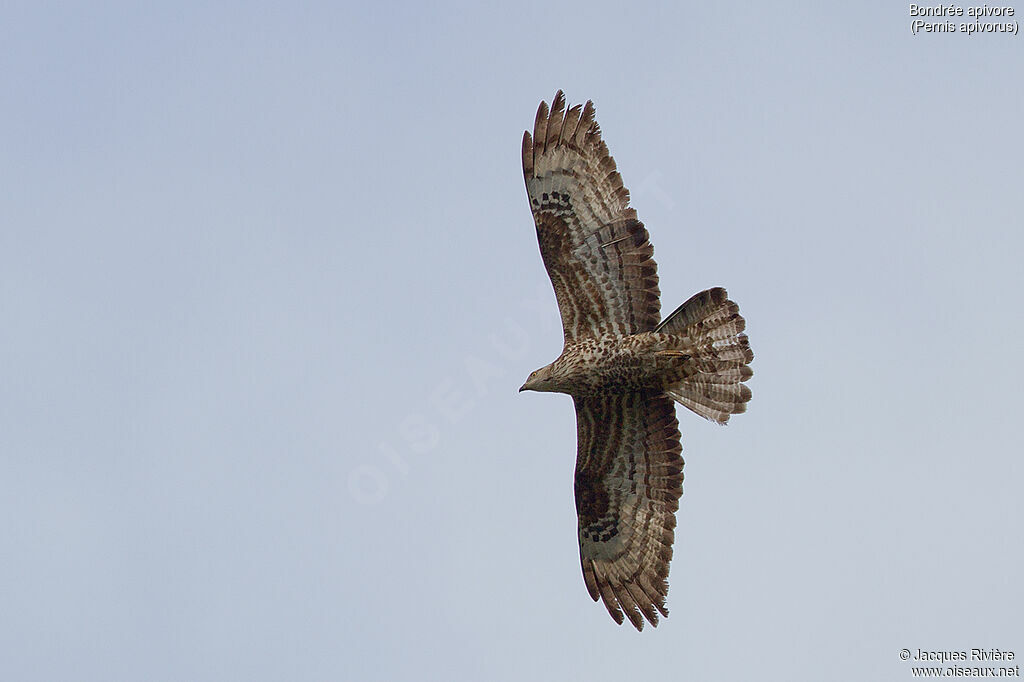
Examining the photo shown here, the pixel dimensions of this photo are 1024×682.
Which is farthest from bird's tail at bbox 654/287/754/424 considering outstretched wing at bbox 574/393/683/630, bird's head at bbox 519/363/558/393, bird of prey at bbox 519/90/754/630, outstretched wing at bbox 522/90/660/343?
bird's head at bbox 519/363/558/393

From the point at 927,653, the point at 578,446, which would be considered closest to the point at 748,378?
the point at 578,446

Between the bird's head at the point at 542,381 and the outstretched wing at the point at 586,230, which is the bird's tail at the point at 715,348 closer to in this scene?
the outstretched wing at the point at 586,230

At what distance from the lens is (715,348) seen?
15.2 metres

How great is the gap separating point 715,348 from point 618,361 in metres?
1.01

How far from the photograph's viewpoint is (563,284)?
51.8 feet

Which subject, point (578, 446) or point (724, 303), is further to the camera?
point (578, 446)

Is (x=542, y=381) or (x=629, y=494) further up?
(x=542, y=381)

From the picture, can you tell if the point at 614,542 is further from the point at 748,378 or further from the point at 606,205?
the point at 606,205

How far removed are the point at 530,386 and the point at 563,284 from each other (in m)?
1.13

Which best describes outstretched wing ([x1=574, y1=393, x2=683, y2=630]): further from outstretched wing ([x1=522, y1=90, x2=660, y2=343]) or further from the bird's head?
outstretched wing ([x1=522, y1=90, x2=660, y2=343])

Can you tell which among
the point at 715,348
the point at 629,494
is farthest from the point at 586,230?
the point at 629,494

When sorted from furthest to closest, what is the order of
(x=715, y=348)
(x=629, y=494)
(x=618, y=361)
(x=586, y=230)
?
(x=629, y=494)
(x=586, y=230)
(x=618, y=361)
(x=715, y=348)

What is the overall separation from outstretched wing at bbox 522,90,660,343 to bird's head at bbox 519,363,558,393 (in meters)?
0.47

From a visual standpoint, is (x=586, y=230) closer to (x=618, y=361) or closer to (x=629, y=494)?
(x=618, y=361)
